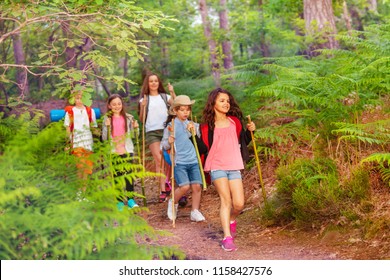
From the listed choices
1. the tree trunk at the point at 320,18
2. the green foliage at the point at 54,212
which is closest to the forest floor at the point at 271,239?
the green foliage at the point at 54,212

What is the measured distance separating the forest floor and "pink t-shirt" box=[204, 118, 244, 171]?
0.94 metres

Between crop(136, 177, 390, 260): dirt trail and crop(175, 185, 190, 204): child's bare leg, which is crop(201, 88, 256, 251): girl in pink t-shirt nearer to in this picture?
crop(136, 177, 390, 260): dirt trail

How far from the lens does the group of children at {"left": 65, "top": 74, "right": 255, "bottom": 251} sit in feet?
21.9

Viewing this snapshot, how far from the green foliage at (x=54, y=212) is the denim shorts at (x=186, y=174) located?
384cm

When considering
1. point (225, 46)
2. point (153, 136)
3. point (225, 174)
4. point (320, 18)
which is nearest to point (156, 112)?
point (153, 136)

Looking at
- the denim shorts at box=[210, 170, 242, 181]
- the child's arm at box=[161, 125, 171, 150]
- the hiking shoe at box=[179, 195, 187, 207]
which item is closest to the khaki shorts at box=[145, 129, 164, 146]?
the hiking shoe at box=[179, 195, 187, 207]

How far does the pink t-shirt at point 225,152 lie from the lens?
667 cm

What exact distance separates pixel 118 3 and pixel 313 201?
3.12 m

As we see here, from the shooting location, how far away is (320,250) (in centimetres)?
628

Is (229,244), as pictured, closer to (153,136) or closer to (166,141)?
(166,141)

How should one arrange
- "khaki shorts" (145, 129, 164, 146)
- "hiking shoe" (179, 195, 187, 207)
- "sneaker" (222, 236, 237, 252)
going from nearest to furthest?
1. "sneaker" (222, 236, 237, 252)
2. "hiking shoe" (179, 195, 187, 207)
3. "khaki shorts" (145, 129, 164, 146)

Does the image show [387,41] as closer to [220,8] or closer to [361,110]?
[361,110]

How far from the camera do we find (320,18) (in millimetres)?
11938

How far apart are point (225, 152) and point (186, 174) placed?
5.38ft
